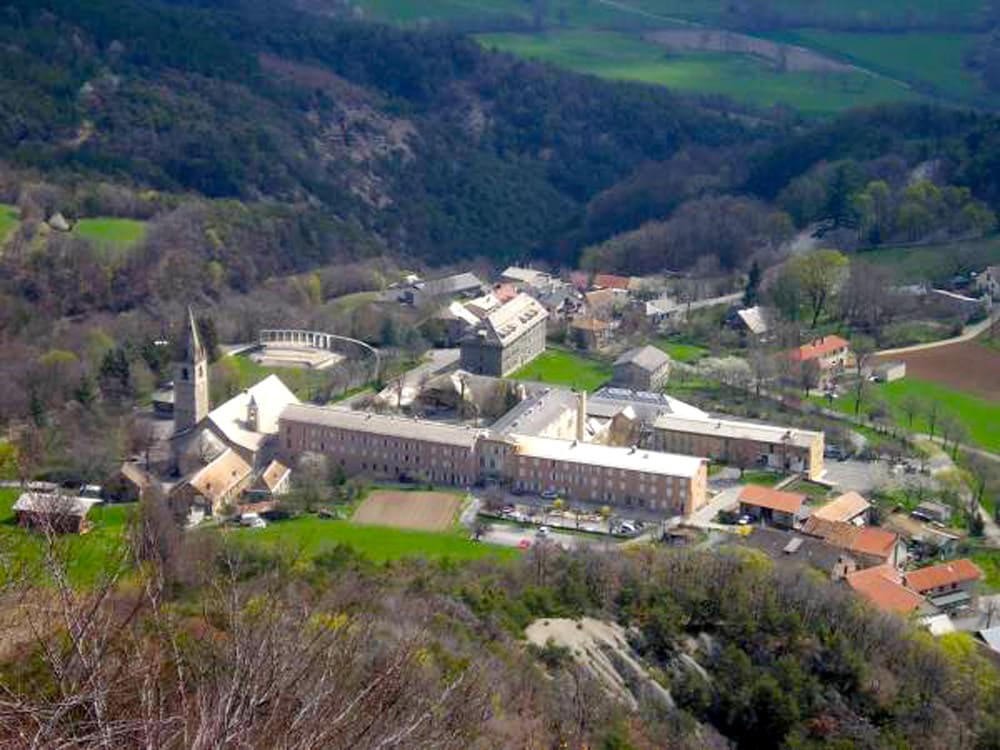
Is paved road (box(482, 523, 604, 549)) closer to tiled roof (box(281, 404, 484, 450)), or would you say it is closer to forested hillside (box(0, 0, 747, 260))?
tiled roof (box(281, 404, 484, 450))

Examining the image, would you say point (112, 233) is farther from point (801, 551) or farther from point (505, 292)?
point (801, 551)

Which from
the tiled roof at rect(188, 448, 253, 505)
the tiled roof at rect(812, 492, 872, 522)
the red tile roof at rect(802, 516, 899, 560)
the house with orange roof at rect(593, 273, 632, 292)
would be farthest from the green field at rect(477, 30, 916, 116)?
the red tile roof at rect(802, 516, 899, 560)

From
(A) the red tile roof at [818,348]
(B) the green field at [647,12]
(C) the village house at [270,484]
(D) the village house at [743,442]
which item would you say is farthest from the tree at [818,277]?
(B) the green field at [647,12]

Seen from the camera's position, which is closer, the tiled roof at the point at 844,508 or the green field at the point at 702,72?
the tiled roof at the point at 844,508

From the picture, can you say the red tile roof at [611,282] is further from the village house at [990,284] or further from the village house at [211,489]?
the village house at [211,489]

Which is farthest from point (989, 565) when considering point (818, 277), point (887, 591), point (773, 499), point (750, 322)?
point (818, 277)

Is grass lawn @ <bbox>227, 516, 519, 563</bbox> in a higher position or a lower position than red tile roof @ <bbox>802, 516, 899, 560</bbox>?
lower

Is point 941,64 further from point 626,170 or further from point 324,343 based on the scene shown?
point 324,343

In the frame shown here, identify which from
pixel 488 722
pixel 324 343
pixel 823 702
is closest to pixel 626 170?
pixel 324 343
